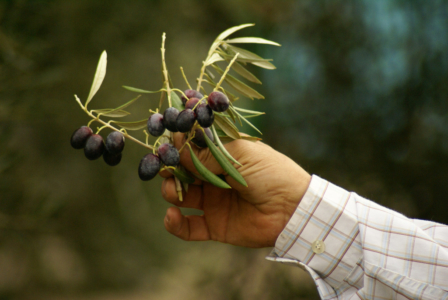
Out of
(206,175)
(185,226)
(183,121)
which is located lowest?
(185,226)

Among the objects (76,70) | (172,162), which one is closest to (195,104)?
(172,162)

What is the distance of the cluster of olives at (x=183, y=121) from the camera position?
54 cm

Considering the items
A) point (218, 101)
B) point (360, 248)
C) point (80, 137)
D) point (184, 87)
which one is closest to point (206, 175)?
point (218, 101)

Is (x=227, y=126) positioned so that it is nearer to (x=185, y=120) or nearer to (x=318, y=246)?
(x=185, y=120)

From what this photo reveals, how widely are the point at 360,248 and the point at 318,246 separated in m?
0.08

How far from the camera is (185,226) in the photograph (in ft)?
2.80

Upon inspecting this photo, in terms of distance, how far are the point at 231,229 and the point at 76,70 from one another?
1.20 meters

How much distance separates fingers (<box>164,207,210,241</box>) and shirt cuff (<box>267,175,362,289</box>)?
237 millimetres

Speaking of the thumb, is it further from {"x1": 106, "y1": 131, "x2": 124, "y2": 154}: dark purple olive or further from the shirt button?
the shirt button

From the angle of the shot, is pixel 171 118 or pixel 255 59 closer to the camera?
pixel 171 118

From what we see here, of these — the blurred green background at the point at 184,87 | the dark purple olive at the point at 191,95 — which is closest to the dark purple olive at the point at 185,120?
the dark purple olive at the point at 191,95

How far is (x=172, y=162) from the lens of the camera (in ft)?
1.95

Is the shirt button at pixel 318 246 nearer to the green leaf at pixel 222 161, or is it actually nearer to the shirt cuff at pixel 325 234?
the shirt cuff at pixel 325 234

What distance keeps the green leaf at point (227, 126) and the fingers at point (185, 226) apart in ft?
→ 0.86
